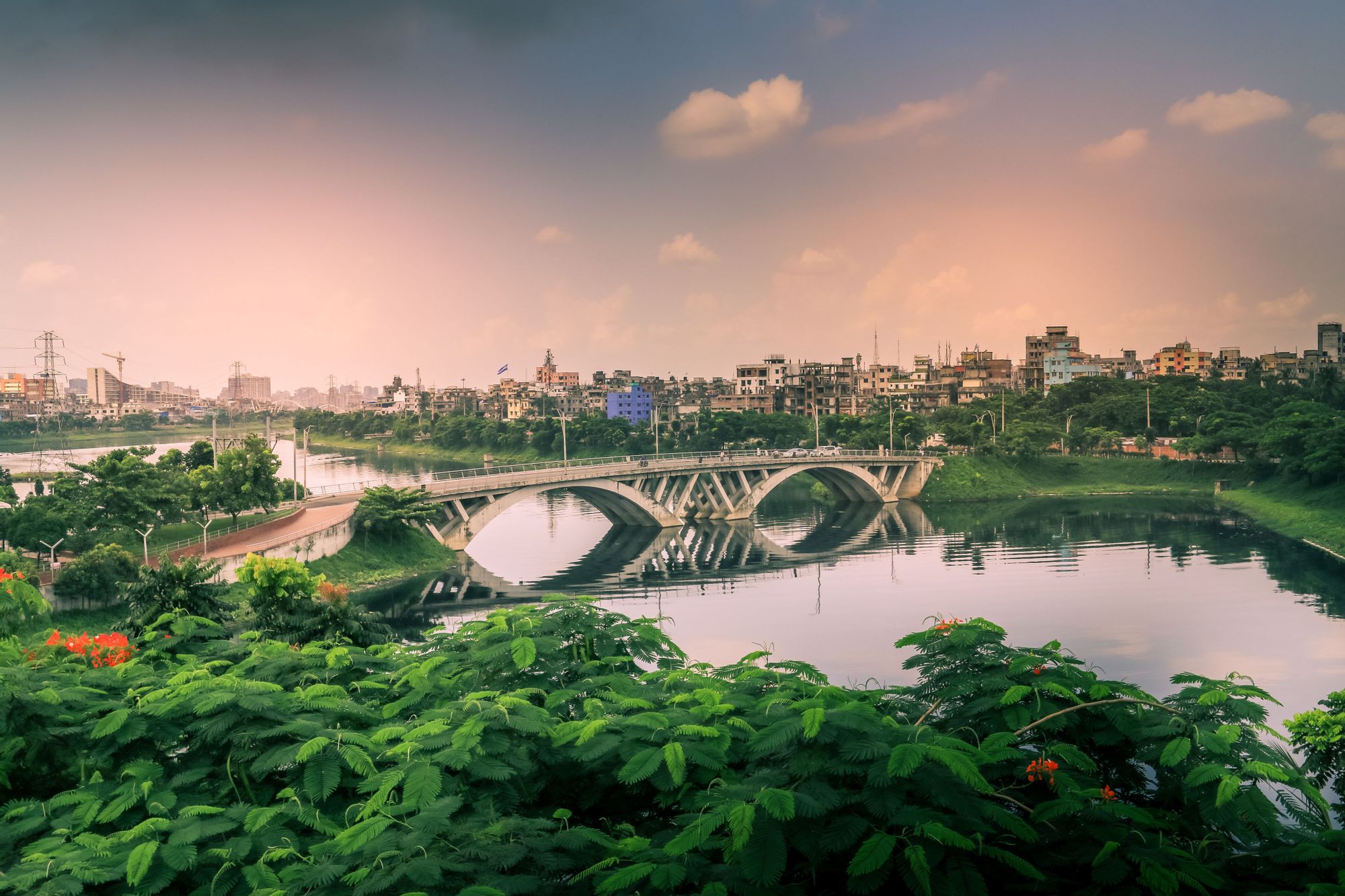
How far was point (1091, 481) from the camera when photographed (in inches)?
3127

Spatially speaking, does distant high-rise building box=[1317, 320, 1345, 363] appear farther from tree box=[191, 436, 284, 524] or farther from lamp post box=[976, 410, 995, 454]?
tree box=[191, 436, 284, 524]

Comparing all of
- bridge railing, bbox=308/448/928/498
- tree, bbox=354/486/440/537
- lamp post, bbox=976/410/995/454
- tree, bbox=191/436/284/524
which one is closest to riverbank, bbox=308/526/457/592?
tree, bbox=354/486/440/537

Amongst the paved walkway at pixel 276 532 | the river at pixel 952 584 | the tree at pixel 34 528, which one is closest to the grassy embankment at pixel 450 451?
the river at pixel 952 584

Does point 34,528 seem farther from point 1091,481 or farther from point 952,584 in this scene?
point 1091,481

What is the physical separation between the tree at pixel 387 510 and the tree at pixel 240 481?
3.92 metres

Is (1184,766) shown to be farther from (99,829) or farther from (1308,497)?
(1308,497)

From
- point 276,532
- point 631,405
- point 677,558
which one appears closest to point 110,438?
point 631,405

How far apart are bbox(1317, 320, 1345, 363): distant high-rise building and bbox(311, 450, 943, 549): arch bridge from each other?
7897cm

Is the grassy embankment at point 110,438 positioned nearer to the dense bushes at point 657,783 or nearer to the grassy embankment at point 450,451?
the grassy embankment at point 450,451

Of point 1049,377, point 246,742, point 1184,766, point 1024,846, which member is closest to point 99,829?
point 246,742

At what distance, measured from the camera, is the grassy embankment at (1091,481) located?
6906cm

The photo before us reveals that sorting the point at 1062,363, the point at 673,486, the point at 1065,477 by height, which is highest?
the point at 1062,363

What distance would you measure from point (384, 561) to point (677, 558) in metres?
14.8

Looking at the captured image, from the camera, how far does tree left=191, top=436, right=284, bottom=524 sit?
45.8 meters
